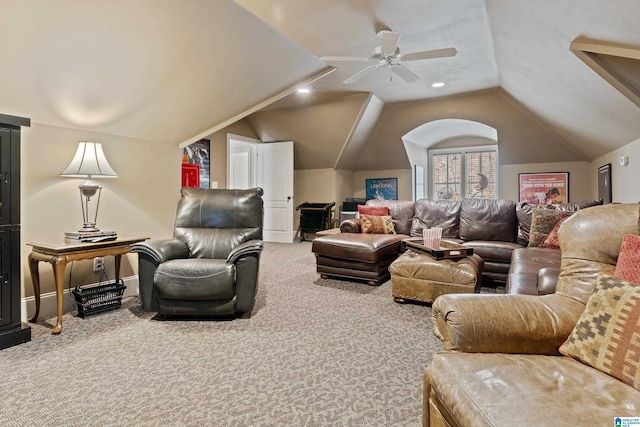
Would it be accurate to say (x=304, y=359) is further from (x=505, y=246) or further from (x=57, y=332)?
(x=505, y=246)

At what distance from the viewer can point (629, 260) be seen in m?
1.31

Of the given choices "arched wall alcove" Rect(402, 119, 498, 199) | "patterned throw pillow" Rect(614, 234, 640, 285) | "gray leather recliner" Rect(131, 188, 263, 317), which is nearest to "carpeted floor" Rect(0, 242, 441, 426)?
"gray leather recliner" Rect(131, 188, 263, 317)

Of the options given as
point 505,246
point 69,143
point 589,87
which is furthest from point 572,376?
point 69,143

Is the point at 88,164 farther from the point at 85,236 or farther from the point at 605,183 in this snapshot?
the point at 605,183

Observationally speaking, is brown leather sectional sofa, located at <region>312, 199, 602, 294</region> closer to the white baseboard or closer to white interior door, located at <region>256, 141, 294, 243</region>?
the white baseboard

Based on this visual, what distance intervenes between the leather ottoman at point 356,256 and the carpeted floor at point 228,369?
779mm

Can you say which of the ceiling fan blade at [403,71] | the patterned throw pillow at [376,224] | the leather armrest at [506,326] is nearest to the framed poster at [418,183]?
the patterned throw pillow at [376,224]

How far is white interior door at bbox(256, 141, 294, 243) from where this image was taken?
718cm

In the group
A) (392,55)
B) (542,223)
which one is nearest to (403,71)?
(392,55)

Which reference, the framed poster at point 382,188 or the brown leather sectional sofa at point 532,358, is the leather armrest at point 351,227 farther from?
the framed poster at point 382,188

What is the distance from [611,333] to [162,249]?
9.49 feet

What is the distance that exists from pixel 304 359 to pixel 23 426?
136 cm

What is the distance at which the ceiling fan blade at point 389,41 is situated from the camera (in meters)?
2.99

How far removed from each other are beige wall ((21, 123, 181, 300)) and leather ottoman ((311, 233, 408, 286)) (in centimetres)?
184
